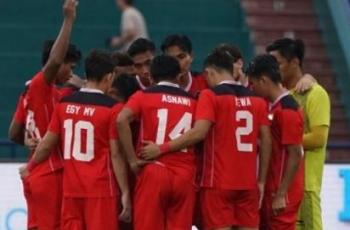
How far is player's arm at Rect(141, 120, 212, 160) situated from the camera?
13.2m

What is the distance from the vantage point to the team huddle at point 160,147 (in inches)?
523

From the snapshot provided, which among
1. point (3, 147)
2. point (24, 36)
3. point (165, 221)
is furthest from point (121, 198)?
point (24, 36)

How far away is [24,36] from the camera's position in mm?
21328

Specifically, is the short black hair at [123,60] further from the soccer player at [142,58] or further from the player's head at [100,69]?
the player's head at [100,69]

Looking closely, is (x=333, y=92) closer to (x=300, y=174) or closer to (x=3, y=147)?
(x=3, y=147)

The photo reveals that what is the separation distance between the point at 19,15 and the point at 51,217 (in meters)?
8.20

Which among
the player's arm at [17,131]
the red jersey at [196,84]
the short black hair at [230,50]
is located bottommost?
the player's arm at [17,131]

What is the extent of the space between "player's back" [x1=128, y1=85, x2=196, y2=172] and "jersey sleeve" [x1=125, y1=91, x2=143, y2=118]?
1 centimetres

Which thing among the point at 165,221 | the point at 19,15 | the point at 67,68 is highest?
the point at 19,15

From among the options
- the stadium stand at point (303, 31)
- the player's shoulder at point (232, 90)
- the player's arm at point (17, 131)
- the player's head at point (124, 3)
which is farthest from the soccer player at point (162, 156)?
the stadium stand at point (303, 31)

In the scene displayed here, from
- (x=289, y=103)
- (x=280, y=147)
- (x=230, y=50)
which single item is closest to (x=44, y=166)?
(x=230, y=50)

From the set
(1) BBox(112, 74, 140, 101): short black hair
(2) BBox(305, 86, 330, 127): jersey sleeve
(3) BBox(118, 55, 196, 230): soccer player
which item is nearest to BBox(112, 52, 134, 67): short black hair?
(1) BBox(112, 74, 140, 101): short black hair

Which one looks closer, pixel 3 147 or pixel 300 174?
pixel 300 174

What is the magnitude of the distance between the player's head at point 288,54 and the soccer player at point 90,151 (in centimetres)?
142
